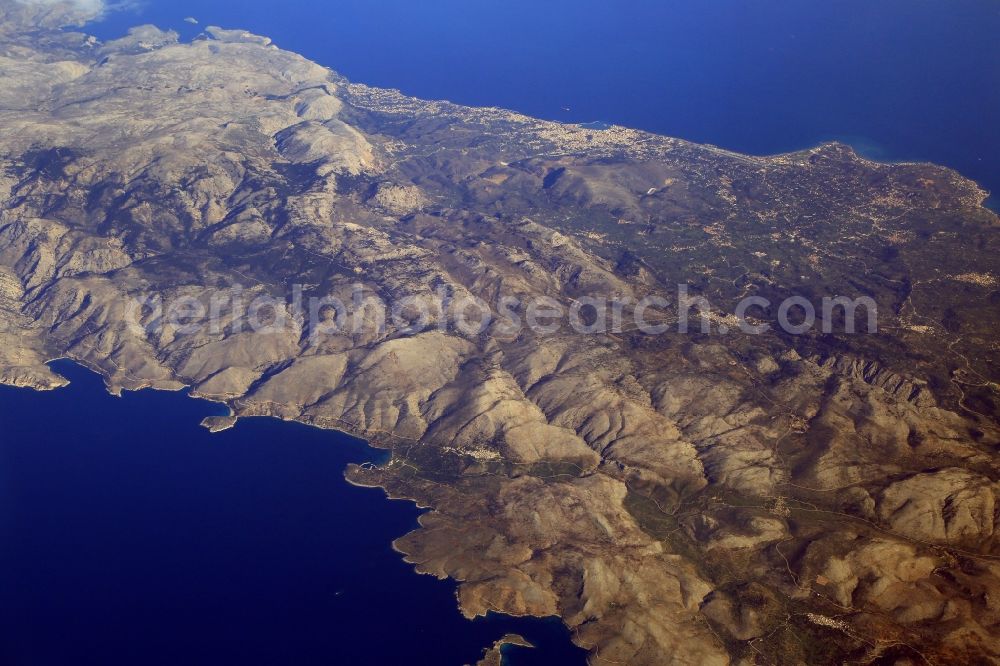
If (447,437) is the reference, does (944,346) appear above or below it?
above

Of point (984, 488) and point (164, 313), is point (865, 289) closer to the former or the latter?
point (984, 488)

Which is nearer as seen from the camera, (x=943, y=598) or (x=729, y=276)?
(x=943, y=598)

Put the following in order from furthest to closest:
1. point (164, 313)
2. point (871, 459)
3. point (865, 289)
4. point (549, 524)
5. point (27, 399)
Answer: point (865, 289)
point (164, 313)
point (27, 399)
point (871, 459)
point (549, 524)

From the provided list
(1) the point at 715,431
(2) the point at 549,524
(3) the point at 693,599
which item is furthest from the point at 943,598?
(2) the point at 549,524

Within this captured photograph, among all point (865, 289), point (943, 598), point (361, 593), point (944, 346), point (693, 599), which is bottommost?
point (361, 593)

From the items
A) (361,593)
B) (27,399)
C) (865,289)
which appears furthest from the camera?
(865,289)

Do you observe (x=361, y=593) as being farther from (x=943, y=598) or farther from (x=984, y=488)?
(x=984, y=488)
